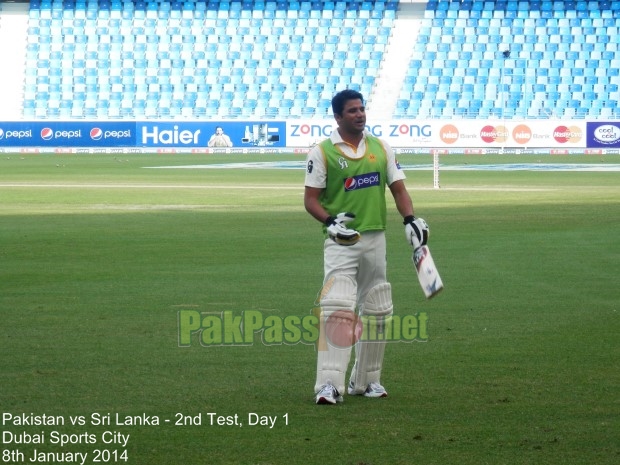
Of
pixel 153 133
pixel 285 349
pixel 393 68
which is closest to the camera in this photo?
pixel 285 349

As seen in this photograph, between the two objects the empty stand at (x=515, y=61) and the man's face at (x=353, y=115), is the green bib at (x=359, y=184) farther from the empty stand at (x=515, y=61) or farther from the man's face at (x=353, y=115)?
the empty stand at (x=515, y=61)

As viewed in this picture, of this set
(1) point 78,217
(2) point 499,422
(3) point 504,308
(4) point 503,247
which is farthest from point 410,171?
(2) point 499,422

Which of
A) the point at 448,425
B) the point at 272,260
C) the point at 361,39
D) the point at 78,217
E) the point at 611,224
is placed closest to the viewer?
the point at 448,425

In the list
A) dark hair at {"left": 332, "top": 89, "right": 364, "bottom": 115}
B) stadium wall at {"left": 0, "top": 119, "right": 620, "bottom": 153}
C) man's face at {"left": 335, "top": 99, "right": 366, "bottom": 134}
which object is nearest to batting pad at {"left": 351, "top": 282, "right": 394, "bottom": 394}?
man's face at {"left": 335, "top": 99, "right": 366, "bottom": 134}

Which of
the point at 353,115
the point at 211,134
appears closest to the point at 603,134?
the point at 211,134

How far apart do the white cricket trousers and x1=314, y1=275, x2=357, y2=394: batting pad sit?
0.06 m

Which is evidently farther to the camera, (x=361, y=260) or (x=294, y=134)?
(x=294, y=134)

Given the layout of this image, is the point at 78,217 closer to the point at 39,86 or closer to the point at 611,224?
the point at 611,224

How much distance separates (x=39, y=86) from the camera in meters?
66.1

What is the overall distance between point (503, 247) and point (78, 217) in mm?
8886

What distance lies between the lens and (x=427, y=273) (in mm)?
7102

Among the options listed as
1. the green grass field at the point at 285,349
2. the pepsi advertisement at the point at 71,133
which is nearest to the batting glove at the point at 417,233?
the green grass field at the point at 285,349

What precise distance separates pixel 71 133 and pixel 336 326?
56.2 metres

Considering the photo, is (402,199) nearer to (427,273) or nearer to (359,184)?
(359,184)
